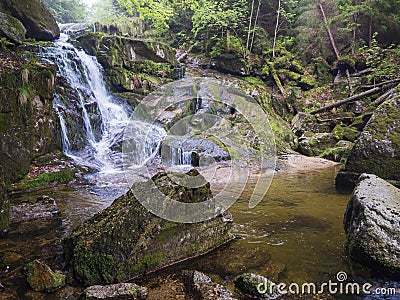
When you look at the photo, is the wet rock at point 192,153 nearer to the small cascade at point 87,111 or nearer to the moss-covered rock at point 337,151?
the small cascade at point 87,111

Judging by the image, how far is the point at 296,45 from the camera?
23000 millimetres

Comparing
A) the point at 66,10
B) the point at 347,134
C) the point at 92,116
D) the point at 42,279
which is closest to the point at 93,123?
the point at 92,116

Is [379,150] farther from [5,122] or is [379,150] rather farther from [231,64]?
[231,64]

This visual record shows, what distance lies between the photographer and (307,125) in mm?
15797

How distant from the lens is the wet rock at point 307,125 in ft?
50.8

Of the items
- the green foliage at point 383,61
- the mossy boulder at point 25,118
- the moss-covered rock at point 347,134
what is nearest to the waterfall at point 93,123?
the mossy boulder at point 25,118

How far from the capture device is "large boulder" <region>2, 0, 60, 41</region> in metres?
12.4

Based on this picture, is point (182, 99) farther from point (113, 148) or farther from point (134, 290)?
point (134, 290)

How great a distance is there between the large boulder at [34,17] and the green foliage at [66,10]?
1928 centimetres

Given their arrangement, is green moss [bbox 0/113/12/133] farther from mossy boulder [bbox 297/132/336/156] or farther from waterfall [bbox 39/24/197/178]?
mossy boulder [bbox 297/132/336/156]

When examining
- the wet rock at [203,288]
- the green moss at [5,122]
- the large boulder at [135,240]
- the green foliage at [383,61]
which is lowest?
the wet rock at [203,288]

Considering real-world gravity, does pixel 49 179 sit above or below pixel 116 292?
below

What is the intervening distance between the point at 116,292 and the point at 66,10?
121 feet

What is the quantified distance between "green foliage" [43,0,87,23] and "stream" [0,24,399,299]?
2642cm
